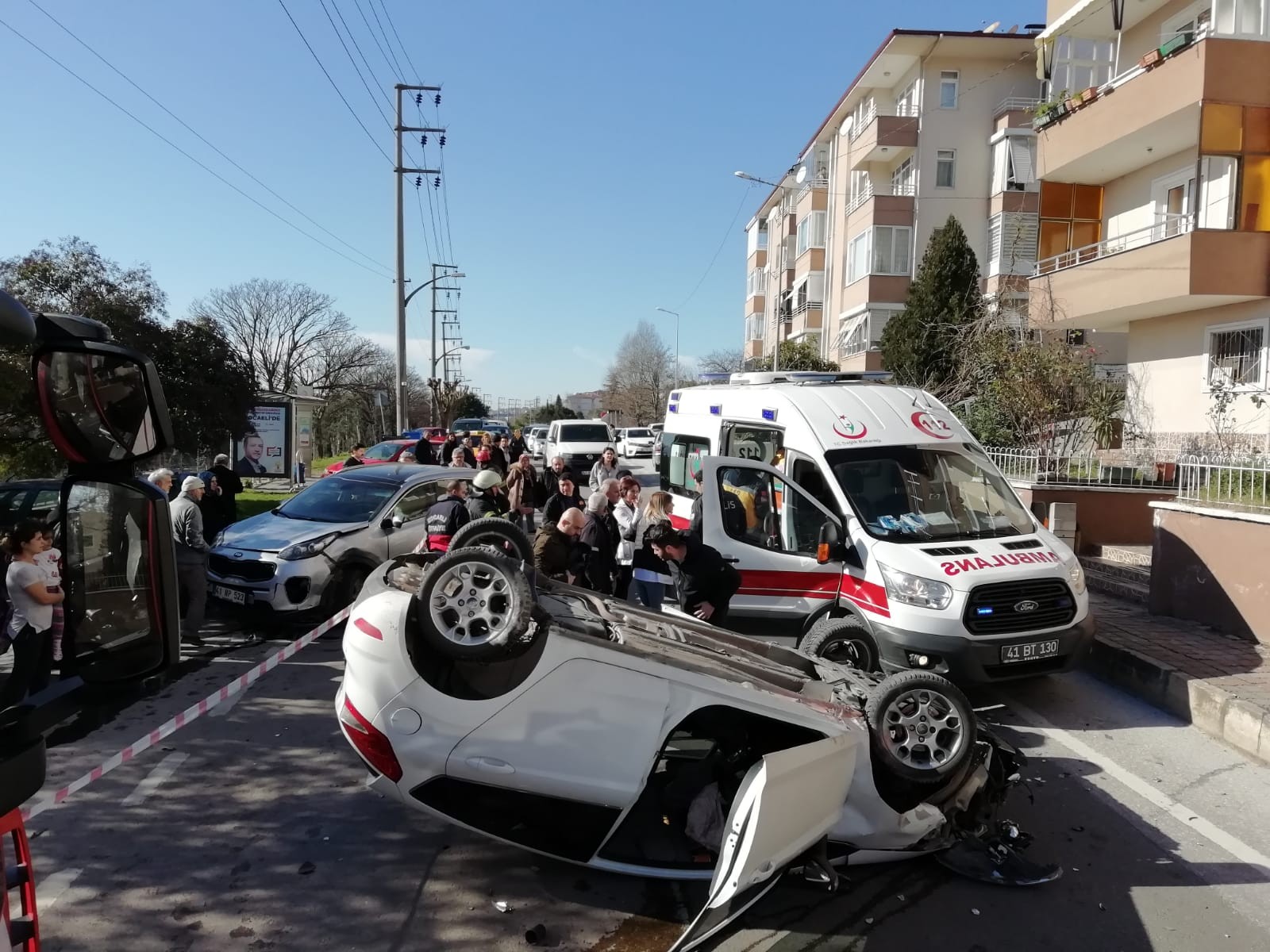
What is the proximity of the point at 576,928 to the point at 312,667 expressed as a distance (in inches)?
176

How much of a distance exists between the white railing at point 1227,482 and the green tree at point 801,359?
69.3 feet

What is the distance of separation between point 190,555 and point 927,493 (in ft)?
21.1

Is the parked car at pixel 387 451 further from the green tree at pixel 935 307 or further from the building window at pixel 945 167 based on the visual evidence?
the building window at pixel 945 167

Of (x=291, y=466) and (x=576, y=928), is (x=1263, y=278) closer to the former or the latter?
(x=576, y=928)

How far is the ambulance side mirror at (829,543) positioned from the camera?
6.86 m

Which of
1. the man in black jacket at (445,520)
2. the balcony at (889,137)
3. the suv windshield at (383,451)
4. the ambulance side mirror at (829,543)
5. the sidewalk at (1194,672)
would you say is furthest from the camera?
the balcony at (889,137)

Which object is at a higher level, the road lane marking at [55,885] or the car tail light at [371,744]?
the car tail light at [371,744]

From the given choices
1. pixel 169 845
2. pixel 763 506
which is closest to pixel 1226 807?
pixel 763 506

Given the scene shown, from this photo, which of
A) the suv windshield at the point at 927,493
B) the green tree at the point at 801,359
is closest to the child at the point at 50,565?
the suv windshield at the point at 927,493

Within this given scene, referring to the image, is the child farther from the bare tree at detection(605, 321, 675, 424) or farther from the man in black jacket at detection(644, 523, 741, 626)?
the bare tree at detection(605, 321, 675, 424)

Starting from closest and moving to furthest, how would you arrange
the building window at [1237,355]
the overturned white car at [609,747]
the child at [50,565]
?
1. the overturned white car at [609,747]
2. the child at [50,565]
3. the building window at [1237,355]

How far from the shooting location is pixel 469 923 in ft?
12.1

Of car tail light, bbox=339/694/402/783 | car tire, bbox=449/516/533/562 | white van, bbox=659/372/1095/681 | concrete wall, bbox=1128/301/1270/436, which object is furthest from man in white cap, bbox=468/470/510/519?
concrete wall, bbox=1128/301/1270/436

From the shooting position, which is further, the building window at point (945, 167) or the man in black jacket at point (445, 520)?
the building window at point (945, 167)
